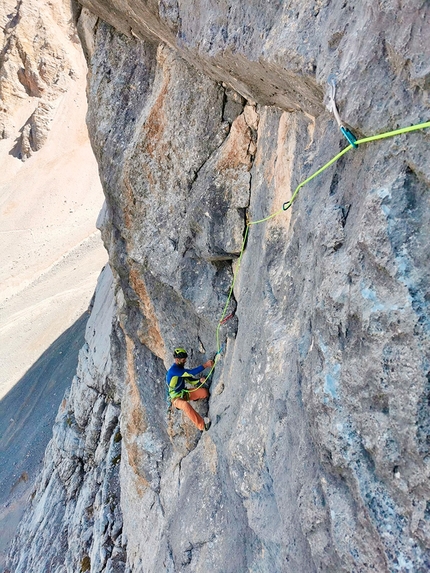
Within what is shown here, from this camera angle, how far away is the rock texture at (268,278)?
375 centimetres

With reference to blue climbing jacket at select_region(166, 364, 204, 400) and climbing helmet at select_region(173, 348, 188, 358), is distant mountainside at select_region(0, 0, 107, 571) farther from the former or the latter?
climbing helmet at select_region(173, 348, 188, 358)

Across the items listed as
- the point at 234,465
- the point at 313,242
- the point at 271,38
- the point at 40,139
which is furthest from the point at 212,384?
the point at 40,139

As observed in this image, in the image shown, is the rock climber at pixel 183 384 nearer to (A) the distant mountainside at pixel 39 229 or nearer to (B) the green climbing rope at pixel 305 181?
(B) the green climbing rope at pixel 305 181

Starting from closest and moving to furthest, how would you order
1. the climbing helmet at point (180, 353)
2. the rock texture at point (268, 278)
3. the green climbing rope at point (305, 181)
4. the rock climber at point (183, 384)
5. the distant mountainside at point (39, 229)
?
Result: the green climbing rope at point (305, 181) → the rock texture at point (268, 278) → the rock climber at point (183, 384) → the climbing helmet at point (180, 353) → the distant mountainside at point (39, 229)

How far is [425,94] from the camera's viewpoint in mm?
3480

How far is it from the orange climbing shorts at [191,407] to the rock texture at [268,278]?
0.24m

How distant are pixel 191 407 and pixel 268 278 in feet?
11.5

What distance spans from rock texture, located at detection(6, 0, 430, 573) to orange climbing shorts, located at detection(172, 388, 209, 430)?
0.24 m

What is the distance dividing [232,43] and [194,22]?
1.28 meters

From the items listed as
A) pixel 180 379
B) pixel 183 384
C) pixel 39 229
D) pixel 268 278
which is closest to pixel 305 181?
pixel 268 278

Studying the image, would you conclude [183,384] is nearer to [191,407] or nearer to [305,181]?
[191,407]

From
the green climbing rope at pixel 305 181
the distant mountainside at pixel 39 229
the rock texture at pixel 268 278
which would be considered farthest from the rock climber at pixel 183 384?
the distant mountainside at pixel 39 229

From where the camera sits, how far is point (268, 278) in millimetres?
6508

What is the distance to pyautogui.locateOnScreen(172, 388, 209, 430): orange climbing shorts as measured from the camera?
8648 millimetres
